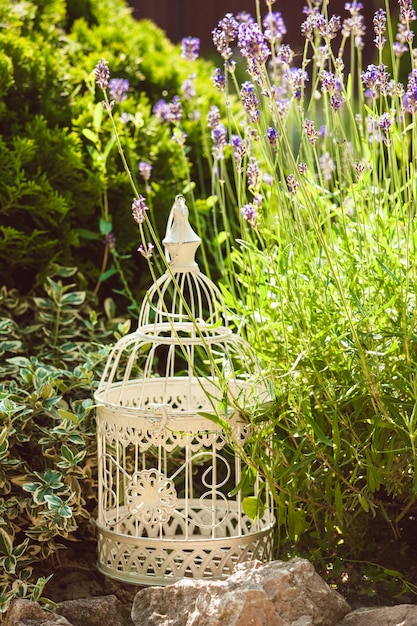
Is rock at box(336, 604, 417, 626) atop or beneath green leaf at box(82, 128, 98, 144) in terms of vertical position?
beneath

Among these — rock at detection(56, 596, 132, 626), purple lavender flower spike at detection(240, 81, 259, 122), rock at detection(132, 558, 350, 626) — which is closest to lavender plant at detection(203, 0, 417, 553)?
purple lavender flower spike at detection(240, 81, 259, 122)

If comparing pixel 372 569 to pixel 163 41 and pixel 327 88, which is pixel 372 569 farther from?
pixel 163 41

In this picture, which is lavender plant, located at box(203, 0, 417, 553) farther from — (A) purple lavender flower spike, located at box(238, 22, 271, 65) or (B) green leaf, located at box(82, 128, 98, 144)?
(B) green leaf, located at box(82, 128, 98, 144)

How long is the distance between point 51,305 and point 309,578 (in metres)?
1.57

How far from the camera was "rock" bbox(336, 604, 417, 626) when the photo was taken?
2.07 meters

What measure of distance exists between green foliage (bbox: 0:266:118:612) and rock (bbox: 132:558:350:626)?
352 millimetres

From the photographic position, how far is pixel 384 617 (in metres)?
2.11

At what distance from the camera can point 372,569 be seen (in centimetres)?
253

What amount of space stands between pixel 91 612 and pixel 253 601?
54 cm

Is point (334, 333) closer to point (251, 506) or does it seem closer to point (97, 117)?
point (251, 506)

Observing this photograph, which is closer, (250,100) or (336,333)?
(250,100)

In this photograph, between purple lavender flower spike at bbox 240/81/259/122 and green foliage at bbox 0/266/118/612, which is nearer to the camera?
purple lavender flower spike at bbox 240/81/259/122

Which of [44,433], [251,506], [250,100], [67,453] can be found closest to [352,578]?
[251,506]

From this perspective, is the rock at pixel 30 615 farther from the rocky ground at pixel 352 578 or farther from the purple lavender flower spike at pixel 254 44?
the purple lavender flower spike at pixel 254 44
